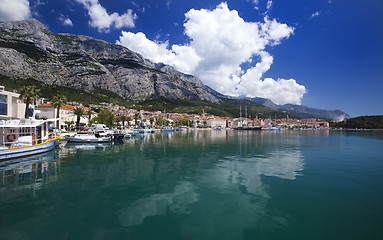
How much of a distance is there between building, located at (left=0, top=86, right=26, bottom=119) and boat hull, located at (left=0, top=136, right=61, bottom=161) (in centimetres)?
1983

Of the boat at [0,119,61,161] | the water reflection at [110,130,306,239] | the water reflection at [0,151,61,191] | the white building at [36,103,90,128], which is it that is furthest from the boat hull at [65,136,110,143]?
the white building at [36,103,90,128]

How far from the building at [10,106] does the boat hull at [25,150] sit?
19829 mm

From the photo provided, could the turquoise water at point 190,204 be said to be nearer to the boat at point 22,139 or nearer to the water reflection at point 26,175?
the water reflection at point 26,175

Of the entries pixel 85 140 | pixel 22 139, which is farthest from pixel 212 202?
pixel 85 140

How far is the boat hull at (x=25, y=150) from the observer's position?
21.3 m

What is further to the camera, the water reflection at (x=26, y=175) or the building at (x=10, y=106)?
the building at (x=10, y=106)

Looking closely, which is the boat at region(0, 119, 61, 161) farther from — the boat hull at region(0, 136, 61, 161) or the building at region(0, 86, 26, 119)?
the building at region(0, 86, 26, 119)

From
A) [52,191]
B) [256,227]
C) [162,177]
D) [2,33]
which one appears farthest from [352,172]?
[2,33]

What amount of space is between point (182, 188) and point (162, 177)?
3.14 m

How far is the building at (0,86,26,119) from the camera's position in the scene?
4183 centimetres

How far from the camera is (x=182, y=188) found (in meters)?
12.6

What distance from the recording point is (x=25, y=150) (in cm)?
2373

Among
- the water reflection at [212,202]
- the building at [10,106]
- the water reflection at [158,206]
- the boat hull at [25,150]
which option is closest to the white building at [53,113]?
the building at [10,106]

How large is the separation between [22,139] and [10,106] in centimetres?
3209
